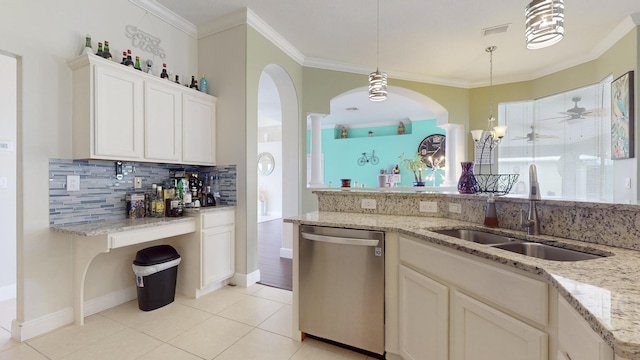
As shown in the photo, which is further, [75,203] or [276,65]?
[276,65]

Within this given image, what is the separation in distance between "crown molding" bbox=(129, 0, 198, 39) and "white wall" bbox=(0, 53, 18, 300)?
1.30 meters

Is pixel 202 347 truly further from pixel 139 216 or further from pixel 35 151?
pixel 35 151

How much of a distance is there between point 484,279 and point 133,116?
275 centimetres

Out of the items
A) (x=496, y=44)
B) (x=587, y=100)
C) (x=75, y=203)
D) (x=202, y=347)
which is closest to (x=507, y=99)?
(x=587, y=100)

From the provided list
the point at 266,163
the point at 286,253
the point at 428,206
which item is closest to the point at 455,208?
the point at 428,206

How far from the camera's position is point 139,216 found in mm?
2674

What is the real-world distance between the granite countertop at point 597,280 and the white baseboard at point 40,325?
263 cm

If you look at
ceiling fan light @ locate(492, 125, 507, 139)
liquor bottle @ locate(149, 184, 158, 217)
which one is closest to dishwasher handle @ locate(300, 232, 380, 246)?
liquor bottle @ locate(149, 184, 158, 217)

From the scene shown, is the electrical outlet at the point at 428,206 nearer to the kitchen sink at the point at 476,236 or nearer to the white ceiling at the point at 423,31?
the kitchen sink at the point at 476,236

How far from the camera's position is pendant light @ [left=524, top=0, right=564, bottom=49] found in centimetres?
154

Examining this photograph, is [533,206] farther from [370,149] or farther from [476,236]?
[370,149]

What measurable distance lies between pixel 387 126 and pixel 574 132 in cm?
468

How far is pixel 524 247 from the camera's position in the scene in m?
1.48

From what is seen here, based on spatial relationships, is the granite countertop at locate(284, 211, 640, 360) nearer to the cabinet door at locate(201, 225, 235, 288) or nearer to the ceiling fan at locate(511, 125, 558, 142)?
the cabinet door at locate(201, 225, 235, 288)
